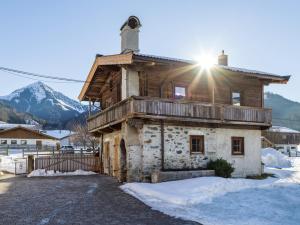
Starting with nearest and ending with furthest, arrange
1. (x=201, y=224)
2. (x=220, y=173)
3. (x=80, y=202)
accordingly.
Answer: (x=201, y=224) < (x=80, y=202) < (x=220, y=173)

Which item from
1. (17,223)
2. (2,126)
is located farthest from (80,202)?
(2,126)

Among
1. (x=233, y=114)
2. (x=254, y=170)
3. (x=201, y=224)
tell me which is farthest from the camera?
(x=254, y=170)

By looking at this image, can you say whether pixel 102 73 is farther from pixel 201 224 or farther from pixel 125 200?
pixel 201 224

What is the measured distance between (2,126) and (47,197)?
6663 centimetres

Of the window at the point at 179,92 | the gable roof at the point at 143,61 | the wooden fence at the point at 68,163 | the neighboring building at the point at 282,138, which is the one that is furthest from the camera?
the neighboring building at the point at 282,138

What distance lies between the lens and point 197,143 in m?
20.5

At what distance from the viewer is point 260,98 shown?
78.5ft

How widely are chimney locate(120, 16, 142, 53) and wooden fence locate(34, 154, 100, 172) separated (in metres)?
9.63

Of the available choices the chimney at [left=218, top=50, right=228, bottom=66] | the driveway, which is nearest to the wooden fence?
A: the driveway

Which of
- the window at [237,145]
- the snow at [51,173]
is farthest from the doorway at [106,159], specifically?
the window at [237,145]

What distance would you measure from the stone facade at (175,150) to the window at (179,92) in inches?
77.7

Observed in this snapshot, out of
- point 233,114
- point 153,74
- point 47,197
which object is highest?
point 153,74

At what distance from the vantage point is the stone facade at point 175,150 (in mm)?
18469

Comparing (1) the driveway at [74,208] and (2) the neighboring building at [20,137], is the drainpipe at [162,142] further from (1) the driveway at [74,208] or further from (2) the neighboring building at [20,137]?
(2) the neighboring building at [20,137]
